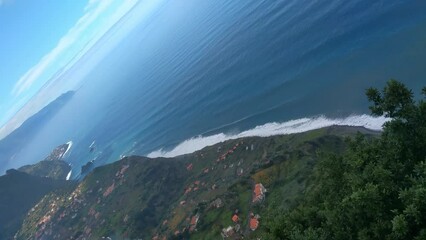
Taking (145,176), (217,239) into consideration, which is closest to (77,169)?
(145,176)

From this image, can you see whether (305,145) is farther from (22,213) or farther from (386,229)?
(22,213)

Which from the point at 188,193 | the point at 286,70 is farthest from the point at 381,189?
the point at 286,70

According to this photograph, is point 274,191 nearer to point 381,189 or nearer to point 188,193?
point 188,193

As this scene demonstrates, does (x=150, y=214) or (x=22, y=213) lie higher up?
(x=22, y=213)

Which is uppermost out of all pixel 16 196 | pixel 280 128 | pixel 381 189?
pixel 381 189

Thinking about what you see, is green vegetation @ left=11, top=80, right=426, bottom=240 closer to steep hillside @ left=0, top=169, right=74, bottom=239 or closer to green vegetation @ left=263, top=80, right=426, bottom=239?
green vegetation @ left=263, top=80, right=426, bottom=239

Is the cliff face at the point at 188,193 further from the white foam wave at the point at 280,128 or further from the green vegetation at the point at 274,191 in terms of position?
the white foam wave at the point at 280,128

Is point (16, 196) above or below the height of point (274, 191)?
above
